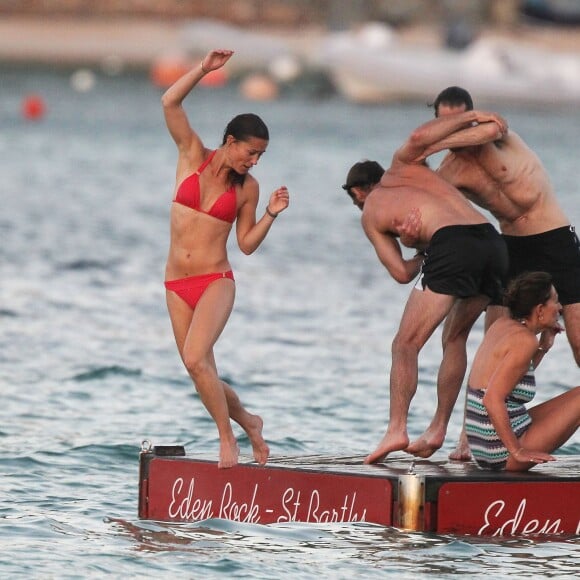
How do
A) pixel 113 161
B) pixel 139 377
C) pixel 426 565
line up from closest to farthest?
1. pixel 426 565
2. pixel 139 377
3. pixel 113 161

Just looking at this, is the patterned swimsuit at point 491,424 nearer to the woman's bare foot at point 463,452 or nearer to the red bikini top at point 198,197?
the woman's bare foot at point 463,452

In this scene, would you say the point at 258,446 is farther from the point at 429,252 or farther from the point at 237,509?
the point at 429,252

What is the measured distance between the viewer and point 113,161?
133 ft

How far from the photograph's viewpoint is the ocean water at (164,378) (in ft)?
29.4

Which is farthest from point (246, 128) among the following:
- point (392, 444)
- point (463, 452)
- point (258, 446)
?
point (463, 452)

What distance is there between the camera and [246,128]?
896 cm

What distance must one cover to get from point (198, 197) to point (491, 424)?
6.42ft

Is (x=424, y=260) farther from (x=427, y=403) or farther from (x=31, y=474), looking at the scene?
(x=427, y=403)

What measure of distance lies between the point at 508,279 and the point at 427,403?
4.21 metres

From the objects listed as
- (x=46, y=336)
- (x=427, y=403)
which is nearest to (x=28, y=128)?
(x=46, y=336)

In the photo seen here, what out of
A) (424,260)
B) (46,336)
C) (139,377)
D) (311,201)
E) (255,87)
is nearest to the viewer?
(424,260)

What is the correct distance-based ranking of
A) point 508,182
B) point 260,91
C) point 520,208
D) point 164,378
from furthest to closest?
point 260,91 → point 164,378 → point 520,208 → point 508,182

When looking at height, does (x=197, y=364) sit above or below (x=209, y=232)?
below

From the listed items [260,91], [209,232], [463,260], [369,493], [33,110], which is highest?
[260,91]
